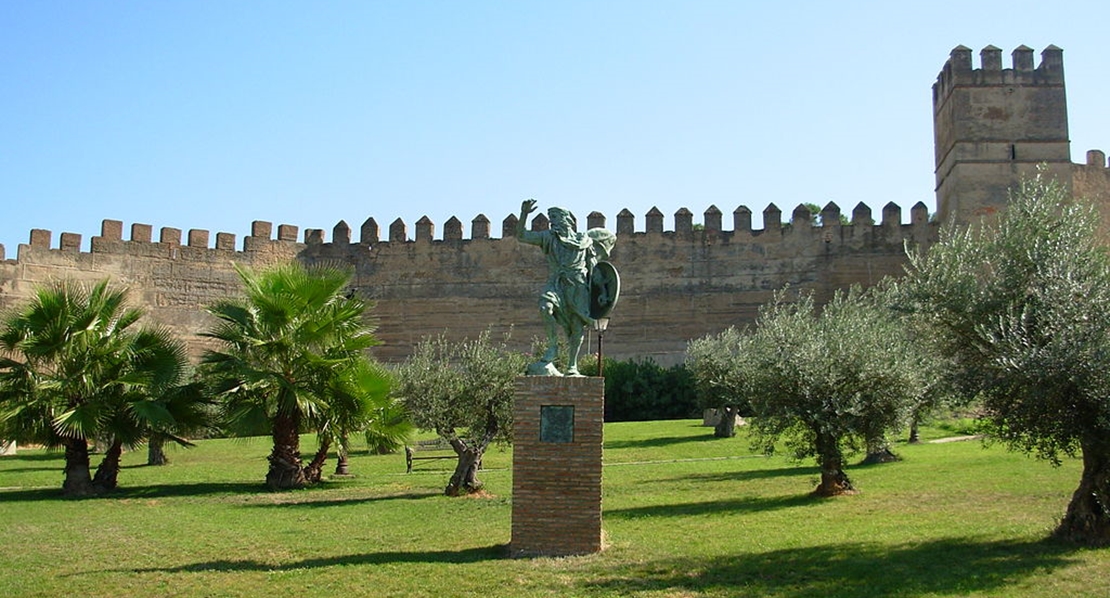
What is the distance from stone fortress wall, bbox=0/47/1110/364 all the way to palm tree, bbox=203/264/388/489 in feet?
45.1

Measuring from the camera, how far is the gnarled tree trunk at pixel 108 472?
1505cm

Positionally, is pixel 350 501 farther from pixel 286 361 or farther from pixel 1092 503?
pixel 1092 503

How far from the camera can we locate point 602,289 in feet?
29.5

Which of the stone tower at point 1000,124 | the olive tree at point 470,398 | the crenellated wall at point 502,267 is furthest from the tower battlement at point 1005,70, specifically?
the olive tree at point 470,398

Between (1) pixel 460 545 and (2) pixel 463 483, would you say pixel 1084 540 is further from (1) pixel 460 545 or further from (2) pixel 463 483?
(2) pixel 463 483

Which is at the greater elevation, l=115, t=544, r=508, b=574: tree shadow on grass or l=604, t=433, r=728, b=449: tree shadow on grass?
l=604, t=433, r=728, b=449: tree shadow on grass

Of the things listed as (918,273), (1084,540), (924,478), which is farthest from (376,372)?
(1084,540)

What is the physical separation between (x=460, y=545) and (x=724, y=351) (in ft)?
42.5

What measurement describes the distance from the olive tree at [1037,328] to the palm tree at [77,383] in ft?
34.6

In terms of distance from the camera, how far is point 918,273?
29.9 ft

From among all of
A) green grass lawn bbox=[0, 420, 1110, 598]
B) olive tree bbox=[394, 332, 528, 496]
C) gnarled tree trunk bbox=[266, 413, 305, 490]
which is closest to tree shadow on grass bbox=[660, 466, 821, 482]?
green grass lawn bbox=[0, 420, 1110, 598]

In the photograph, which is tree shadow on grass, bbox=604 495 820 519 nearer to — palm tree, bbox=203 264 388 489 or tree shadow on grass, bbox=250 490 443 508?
tree shadow on grass, bbox=250 490 443 508

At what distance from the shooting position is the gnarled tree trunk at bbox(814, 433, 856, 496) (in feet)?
40.5

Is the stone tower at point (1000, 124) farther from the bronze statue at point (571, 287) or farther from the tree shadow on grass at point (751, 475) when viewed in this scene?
the bronze statue at point (571, 287)
